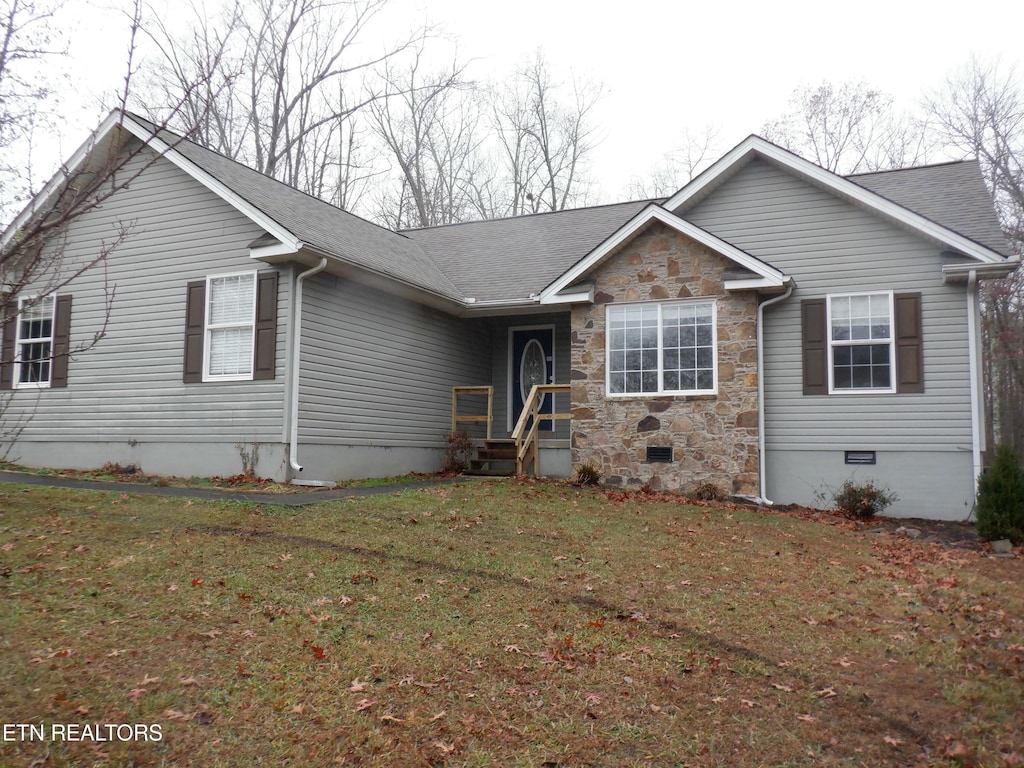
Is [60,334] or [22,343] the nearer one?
[60,334]

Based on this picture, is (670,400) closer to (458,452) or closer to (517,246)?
(458,452)

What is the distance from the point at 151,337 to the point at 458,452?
5591mm

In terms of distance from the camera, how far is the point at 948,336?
1170 cm

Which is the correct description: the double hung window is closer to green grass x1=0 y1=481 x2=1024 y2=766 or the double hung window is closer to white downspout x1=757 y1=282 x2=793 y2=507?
green grass x1=0 y1=481 x2=1024 y2=766

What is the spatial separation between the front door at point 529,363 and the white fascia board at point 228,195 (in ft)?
19.7

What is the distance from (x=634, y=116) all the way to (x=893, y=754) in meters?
29.2

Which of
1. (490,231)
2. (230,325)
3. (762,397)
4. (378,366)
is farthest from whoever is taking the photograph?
(490,231)

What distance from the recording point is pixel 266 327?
11883 mm

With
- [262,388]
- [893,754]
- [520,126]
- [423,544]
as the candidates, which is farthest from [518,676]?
[520,126]

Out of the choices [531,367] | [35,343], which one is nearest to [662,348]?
[531,367]

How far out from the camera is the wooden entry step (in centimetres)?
1426

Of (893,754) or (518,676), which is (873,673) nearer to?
(893,754)

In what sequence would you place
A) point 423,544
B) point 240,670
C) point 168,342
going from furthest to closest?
point 168,342
point 423,544
point 240,670

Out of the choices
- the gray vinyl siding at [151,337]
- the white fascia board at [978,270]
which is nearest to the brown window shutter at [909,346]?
the white fascia board at [978,270]
